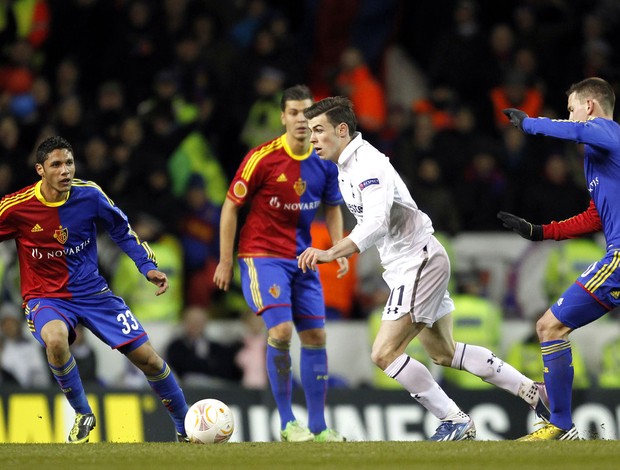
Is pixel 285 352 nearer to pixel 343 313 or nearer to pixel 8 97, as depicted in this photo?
pixel 343 313

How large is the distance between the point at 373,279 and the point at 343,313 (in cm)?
52

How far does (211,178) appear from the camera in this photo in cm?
1481

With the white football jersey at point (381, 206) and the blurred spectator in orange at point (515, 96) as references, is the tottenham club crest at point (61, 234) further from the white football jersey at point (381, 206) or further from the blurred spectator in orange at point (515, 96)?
the blurred spectator in orange at point (515, 96)

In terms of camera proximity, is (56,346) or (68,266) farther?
(68,266)

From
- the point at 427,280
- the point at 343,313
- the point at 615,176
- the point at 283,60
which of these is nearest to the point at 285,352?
the point at 427,280

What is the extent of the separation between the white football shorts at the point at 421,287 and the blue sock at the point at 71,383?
2.27m

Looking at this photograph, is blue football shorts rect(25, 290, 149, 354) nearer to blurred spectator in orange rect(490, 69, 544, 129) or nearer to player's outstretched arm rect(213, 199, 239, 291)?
player's outstretched arm rect(213, 199, 239, 291)

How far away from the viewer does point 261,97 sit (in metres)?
15.0

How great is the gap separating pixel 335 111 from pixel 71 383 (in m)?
2.71

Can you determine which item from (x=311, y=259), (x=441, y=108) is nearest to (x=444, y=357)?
(x=311, y=259)

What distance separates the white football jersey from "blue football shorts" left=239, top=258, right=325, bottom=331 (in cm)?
108

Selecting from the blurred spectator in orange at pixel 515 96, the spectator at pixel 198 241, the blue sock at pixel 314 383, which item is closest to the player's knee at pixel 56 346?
the blue sock at pixel 314 383

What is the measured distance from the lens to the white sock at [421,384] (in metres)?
9.06

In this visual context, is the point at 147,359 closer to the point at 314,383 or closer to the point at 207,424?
the point at 207,424
